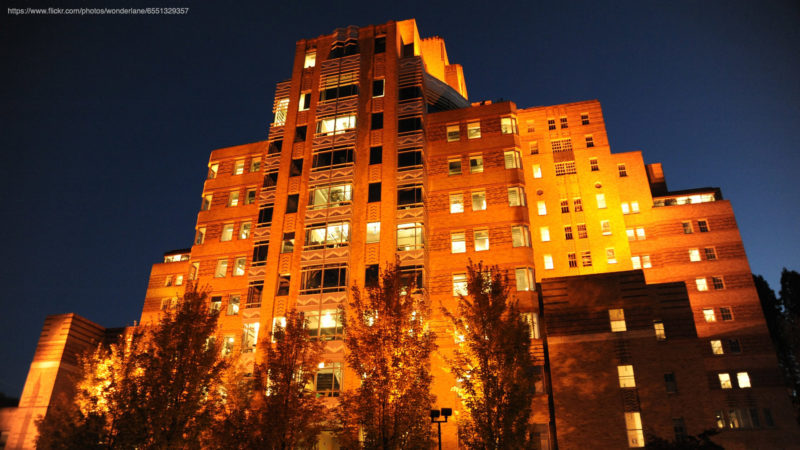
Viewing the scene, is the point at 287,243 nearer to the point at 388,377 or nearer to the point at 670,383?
the point at 388,377

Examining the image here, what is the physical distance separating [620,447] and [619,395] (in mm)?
3342

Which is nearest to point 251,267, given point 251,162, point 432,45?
point 251,162

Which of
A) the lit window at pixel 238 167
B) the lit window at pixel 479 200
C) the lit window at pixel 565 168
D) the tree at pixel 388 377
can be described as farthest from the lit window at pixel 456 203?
the lit window at pixel 238 167

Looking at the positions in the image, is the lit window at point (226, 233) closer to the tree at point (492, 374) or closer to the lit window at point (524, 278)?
the lit window at point (524, 278)

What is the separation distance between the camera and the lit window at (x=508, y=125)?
47.0 metres

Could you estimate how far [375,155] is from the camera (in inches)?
1847

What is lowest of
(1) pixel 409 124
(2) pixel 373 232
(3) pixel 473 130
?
(2) pixel 373 232

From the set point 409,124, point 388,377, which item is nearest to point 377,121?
point 409,124

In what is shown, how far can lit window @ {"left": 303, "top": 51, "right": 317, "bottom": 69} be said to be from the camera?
178 feet

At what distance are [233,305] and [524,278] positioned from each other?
85.6 feet

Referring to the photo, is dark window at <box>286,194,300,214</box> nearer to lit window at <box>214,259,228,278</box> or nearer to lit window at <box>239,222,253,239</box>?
lit window at <box>239,222,253,239</box>

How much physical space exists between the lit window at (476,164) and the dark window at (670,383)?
22.0 metres

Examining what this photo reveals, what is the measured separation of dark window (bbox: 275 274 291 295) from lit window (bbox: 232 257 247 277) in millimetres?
6187

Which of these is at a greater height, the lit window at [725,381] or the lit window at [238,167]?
the lit window at [238,167]
